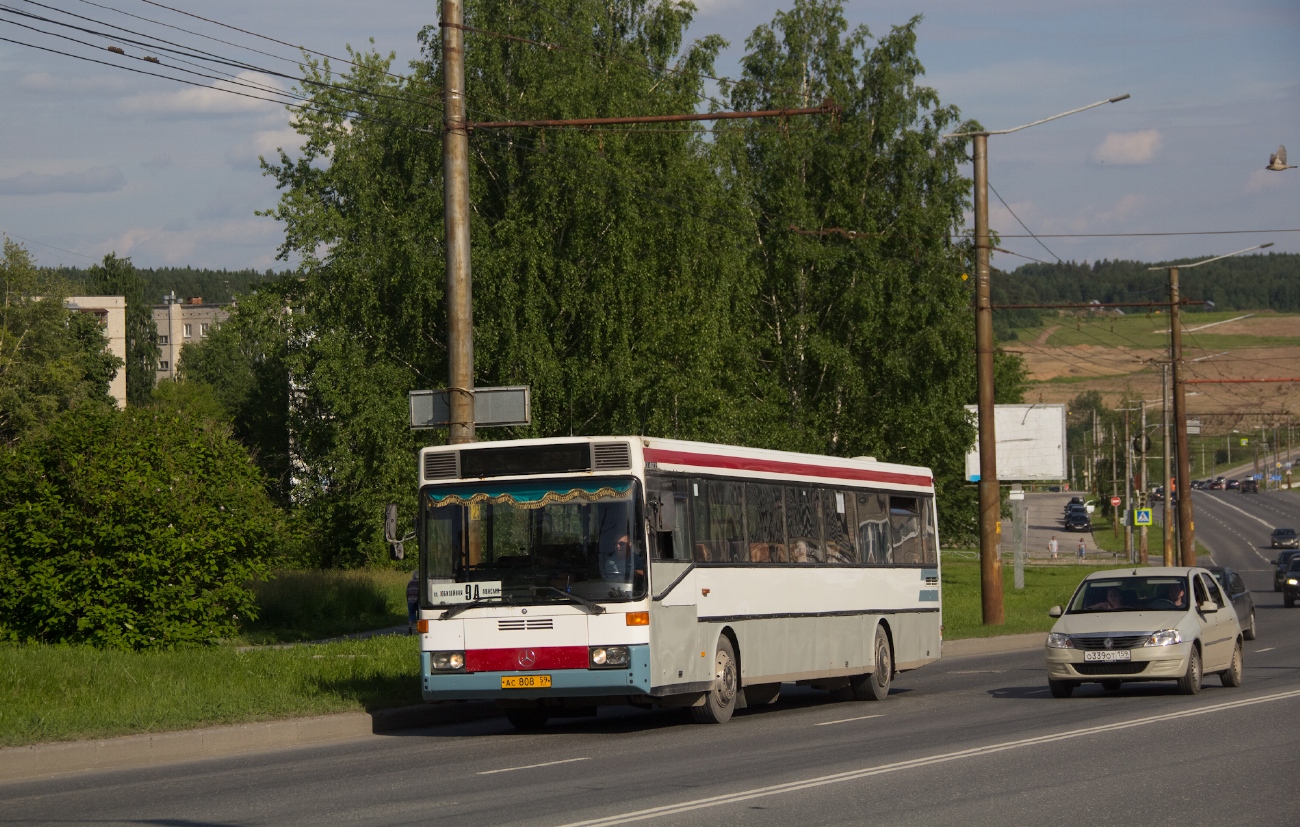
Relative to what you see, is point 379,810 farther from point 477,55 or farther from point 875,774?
point 477,55

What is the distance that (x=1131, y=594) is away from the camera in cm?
2006

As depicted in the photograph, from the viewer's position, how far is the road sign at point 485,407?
19.0 metres

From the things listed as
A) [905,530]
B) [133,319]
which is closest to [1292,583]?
[905,530]

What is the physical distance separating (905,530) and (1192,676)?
479 cm

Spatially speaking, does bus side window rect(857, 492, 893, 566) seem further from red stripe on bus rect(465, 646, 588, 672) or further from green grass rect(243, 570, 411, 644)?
green grass rect(243, 570, 411, 644)

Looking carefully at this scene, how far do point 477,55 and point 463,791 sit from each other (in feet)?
104

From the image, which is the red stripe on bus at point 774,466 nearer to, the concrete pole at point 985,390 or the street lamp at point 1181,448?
the concrete pole at point 985,390

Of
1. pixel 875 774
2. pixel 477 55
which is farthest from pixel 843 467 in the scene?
pixel 477 55

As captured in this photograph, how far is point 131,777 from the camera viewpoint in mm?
12773

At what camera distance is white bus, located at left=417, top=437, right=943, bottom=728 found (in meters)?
15.5

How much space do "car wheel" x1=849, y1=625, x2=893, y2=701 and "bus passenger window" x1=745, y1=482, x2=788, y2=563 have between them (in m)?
2.86

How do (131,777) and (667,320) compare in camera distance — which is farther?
(667,320)

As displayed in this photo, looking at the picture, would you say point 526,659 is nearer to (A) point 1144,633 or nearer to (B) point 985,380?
(A) point 1144,633

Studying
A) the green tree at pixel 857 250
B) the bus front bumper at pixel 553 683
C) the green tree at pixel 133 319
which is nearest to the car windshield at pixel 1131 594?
the bus front bumper at pixel 553 683
